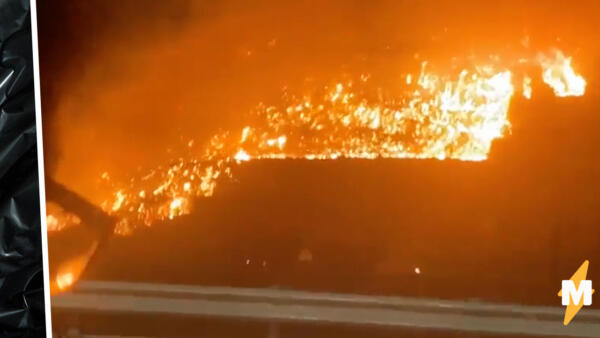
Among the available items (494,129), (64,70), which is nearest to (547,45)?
(494,129)

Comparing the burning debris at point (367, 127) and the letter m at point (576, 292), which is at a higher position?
the burning debris at point (367, 127)

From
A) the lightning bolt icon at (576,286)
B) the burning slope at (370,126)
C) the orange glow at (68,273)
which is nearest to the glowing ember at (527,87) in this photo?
the burning slope at (370,126)

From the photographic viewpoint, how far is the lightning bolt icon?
3.21 feet

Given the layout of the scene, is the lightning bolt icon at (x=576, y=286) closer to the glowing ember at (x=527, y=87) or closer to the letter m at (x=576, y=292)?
the letter m at (x=576, y=292)

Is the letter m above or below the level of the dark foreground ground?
below

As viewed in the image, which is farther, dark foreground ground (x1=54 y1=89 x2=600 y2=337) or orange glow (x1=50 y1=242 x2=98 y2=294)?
orange glow (x1=50 y1=242 x2=98 y2=294)

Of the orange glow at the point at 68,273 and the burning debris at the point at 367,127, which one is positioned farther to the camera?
the orange glow at the point at 68,273

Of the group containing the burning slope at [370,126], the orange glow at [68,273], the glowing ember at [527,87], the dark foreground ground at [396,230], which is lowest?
the orange glow at [68,273]

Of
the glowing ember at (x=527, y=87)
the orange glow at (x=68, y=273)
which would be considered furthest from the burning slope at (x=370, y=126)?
the orange glow at (x=68, y=273)

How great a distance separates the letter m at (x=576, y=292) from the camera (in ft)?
3.22

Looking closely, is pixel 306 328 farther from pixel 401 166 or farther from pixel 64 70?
pixel 64 70

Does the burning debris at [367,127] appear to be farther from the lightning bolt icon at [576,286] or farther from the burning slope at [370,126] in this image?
the lightning bolt icon at [576,286]

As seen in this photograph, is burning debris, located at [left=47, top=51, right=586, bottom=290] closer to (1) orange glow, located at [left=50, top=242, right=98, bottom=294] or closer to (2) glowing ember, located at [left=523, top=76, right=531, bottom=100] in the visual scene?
(2) glowing ember, located at [left=523, top=76, right=531, bottom=100]

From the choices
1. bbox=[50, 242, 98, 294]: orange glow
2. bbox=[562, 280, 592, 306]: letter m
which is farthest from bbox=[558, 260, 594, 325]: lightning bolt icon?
bbox=[50, 242, 98, 294]: orange glow
